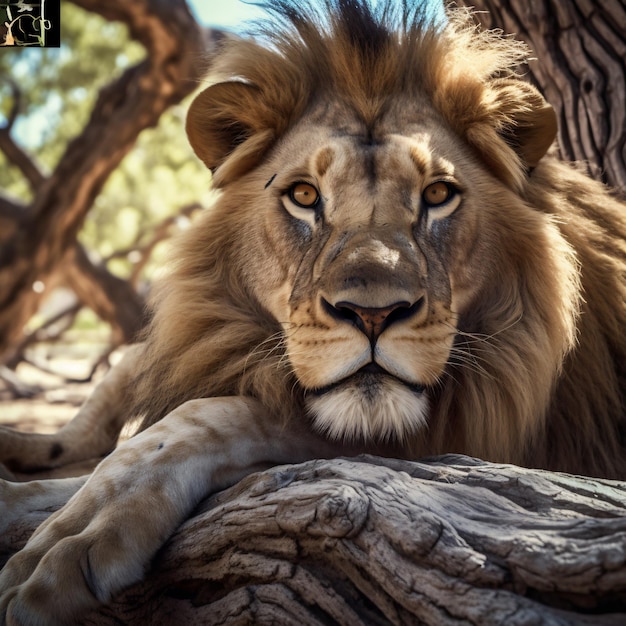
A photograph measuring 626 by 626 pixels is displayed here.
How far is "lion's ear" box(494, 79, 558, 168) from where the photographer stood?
286 cm

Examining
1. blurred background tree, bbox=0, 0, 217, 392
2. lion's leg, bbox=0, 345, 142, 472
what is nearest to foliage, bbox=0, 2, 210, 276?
blurred background tree, bbox=0, 0, 217, 392

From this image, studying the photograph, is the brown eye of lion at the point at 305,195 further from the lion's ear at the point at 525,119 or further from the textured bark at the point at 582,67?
the textured bark at the point at 582,67

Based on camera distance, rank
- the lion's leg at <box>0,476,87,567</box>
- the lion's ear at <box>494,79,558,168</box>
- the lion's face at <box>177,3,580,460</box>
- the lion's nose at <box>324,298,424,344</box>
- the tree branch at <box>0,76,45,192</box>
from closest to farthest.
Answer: the lion's nose at <box>324,298,424,344</box>, the lion's face at <box>177,3,580,460</box>, the lion's leg at <box>0,476,87,567</box>, the lion's ear at <box>494,79,558,168</box>, the tree branch at <box>0,76,45,192</box>

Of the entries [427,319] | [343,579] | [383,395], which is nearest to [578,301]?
[427,319]

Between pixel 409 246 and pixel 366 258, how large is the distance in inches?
7.8

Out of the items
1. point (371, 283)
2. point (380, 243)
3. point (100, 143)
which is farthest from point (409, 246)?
point (100, 143)

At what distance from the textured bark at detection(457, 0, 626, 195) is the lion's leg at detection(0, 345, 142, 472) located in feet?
7.56

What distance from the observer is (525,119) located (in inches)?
114

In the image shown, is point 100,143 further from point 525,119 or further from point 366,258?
point 366,258

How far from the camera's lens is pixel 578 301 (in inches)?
111

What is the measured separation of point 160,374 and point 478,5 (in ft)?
8.12

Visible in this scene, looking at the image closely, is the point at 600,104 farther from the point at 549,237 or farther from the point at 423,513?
the point at 423,513

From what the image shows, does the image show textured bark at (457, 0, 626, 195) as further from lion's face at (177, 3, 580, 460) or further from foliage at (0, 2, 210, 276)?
foliage at (0, 2, 210, 276)

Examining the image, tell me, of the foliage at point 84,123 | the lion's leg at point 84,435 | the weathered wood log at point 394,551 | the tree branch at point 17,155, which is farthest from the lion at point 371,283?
the foliage at point 84,123
